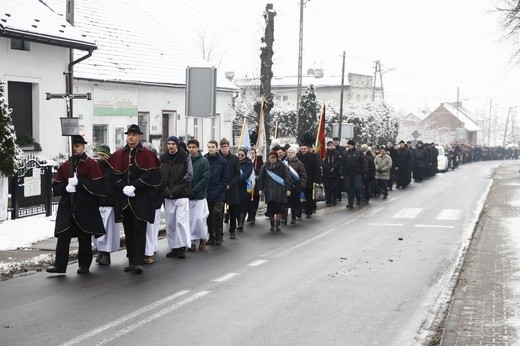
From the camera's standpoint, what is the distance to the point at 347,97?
340ft

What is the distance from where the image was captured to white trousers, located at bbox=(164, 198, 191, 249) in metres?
13.1

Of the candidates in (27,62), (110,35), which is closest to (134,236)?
(27,62)

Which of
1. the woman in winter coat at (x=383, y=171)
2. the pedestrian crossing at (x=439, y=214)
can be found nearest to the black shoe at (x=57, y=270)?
the pedestrian crossing at (x=439, y=214)

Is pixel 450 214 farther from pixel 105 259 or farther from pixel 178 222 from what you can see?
pixel 105 259

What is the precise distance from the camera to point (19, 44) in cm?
2378

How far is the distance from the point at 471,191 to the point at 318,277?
21.5m

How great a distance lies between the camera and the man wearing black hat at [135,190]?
38.5 ft

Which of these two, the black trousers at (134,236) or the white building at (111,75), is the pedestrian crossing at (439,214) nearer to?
the white building at (111,75)

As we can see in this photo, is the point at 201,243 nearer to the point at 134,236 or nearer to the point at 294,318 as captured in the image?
the point at 134,236

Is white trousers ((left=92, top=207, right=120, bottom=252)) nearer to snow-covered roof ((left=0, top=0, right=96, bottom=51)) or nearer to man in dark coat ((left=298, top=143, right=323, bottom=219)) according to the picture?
man in dark coat ((left=298, top=143, right=323, bottom=219))

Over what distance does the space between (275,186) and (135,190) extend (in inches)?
246

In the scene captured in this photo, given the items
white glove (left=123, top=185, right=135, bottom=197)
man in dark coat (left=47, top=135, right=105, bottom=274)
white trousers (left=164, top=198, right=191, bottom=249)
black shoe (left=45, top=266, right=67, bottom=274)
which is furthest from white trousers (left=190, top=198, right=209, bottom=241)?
black shoe (left=45, top=266, right=67, bottom=274)

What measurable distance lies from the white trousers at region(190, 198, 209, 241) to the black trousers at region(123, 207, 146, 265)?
2.05 m

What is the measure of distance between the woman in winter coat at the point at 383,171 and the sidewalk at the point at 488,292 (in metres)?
9.32
